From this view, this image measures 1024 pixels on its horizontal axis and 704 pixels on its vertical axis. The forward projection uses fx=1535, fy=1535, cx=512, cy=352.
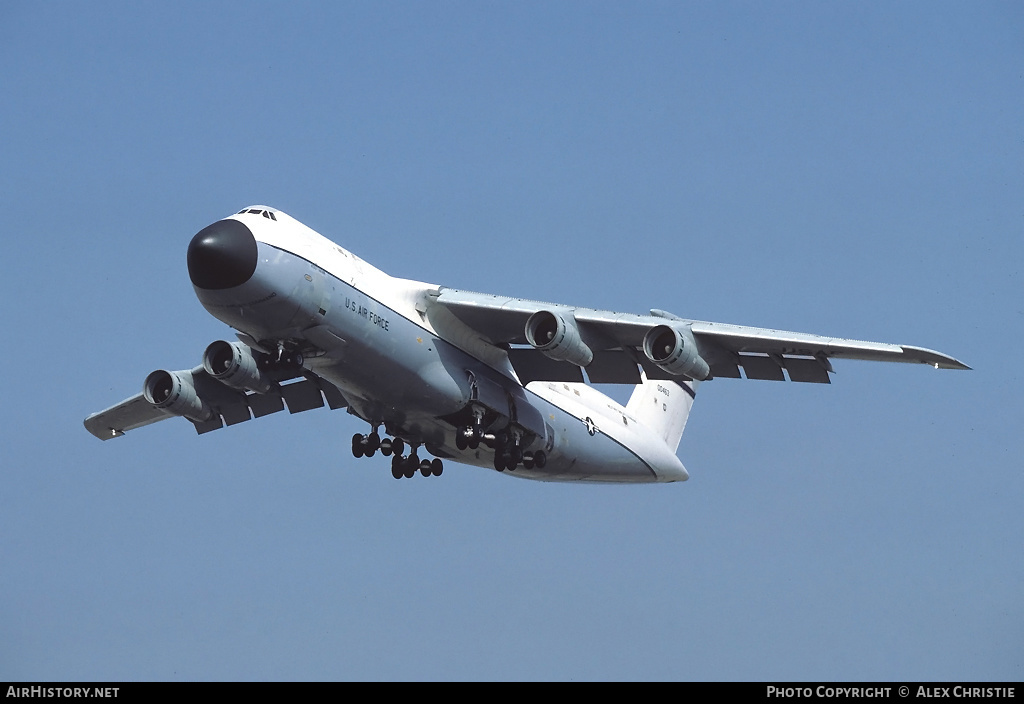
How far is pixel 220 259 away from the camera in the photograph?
849 inches

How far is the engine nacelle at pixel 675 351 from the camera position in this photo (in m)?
23.5

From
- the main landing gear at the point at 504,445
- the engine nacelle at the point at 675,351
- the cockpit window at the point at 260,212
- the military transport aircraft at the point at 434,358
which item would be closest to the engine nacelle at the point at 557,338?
the military transport aircraft at the point at 434,358

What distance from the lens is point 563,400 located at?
2725 cm

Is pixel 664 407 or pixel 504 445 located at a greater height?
pixel 664 407

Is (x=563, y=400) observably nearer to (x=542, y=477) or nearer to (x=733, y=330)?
(x=542, y=477)

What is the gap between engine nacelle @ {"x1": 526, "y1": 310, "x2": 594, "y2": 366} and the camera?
2356cm

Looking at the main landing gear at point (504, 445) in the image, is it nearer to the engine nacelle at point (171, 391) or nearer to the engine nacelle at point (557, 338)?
the engine nacelle at point (557, 338)

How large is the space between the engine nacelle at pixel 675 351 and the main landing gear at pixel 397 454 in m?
4.78

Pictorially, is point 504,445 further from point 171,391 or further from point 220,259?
point 220,259

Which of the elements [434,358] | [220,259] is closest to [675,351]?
[434,358]

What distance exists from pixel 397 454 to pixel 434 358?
264cm

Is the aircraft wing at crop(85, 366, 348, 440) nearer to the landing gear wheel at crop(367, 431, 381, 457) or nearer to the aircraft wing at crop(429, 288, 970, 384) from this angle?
the landing gear wheel at crop(367, 431, 381, 457)
